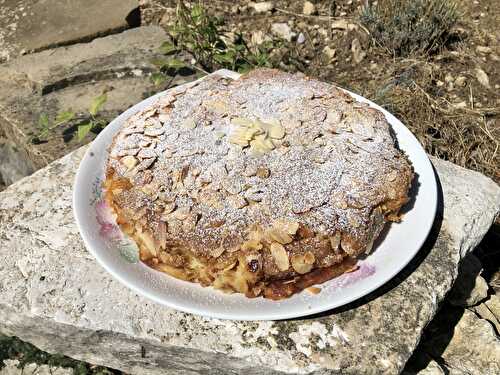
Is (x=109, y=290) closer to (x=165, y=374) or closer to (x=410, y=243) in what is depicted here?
(x=165, y=374)

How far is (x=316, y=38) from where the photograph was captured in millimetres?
3482

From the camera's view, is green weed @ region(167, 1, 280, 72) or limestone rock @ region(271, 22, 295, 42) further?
limestone rock @ region(271, 22, 295, 42)

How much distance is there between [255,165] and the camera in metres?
1.73

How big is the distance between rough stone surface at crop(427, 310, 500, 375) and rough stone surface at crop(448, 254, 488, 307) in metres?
0.06

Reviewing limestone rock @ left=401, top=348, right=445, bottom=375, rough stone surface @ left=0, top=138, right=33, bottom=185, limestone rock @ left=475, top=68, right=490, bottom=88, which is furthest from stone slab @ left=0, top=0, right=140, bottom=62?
limestone rock @ left=401, top=348, right=445, bottom=375

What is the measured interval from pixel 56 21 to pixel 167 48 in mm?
796

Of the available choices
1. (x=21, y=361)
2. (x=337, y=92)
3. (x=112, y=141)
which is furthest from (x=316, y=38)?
(x=21, y=361)

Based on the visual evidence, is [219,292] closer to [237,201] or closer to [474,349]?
[237,201]

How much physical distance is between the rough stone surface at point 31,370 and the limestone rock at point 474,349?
1.43 meters

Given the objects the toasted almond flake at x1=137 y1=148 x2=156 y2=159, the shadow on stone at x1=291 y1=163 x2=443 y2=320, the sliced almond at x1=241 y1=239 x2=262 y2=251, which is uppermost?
the toasted almond flake at x1=137 y1=148 x2=156 y2=159

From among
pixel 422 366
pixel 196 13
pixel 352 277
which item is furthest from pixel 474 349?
pixel 196 13

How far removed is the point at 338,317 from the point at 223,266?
0.42 metres

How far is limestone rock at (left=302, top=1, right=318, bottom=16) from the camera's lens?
3605mm

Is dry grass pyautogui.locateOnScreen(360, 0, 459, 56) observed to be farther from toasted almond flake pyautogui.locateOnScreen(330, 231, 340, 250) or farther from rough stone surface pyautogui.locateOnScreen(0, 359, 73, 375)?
rough stone surface pyautogui.locateOnScreen(0, 359, 73, 375)
